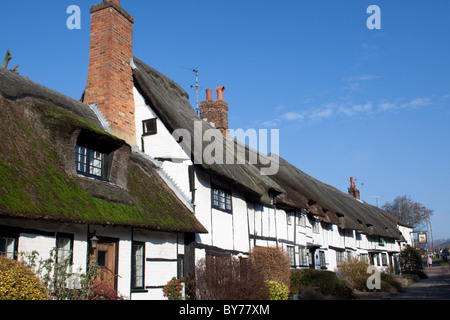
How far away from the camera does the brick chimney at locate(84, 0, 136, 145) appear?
48.0ft

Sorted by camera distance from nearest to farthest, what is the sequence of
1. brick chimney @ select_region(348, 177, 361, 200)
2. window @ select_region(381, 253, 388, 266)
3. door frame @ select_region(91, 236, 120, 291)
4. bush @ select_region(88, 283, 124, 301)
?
bush @ select_region(88, 283, 124, 301)
door frame @ select_region(91, 236, 120, 291)
window @ select_region(381, 253, 388, 266)
brick chimney @ select_region(348, 177, 361, 200)

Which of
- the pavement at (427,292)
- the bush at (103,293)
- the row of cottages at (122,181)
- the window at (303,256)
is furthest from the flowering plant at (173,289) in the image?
the window at (303,256)

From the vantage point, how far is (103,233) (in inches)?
416

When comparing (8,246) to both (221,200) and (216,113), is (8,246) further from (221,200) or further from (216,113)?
(216,113)

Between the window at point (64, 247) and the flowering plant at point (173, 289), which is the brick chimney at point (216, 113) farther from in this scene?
the window at point (64, 247)

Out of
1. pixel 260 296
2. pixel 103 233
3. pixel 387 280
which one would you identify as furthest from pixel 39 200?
pixel 387 280

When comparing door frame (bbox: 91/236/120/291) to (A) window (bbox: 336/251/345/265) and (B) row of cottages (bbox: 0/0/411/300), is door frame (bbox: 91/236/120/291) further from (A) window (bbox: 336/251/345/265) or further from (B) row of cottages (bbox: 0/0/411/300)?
(A) window (bbox: 336/251/345/265)

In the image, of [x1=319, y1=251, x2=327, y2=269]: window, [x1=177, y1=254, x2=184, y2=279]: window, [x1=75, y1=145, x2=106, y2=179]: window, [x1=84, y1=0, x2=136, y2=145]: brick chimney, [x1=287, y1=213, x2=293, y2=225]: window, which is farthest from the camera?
[x1=319, y1=251, x2=327, y2=269]: window

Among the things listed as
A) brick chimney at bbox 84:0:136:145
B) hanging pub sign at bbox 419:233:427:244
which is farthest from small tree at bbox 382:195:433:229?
brick chimney at bbox 84:0:136:145

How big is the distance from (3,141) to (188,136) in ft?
21.3

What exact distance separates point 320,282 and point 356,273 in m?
6.02

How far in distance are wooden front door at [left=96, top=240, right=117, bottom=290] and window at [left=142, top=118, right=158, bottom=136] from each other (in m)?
5.34

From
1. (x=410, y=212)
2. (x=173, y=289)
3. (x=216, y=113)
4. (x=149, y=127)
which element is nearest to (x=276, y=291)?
(x=173, y=289)

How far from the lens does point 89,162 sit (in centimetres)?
1144
